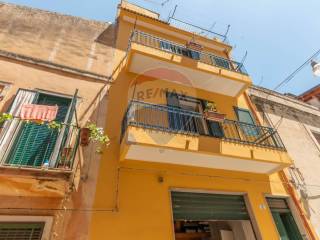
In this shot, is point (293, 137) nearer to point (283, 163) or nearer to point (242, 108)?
point (242, 108)

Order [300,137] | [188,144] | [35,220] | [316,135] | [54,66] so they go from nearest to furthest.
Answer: [35,220] → [188,144] → [54,66] → [300,137] → [316,135]

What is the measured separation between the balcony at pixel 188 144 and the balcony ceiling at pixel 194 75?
2.08 metres

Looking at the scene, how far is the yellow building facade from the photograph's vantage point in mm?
5465

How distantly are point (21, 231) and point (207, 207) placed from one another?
187 inches

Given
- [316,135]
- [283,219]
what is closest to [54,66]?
[283,219]

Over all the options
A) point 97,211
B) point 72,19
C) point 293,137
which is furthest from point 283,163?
point 72,19

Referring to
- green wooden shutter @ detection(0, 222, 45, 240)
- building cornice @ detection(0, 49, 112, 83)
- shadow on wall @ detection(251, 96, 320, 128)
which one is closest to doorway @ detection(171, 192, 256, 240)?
green wooden shutter @ detection(0, 222, 45, 240)

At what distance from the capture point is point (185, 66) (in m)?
8.56

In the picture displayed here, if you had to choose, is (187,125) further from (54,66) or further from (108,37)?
(108,37)

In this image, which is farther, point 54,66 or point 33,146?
point 54,66

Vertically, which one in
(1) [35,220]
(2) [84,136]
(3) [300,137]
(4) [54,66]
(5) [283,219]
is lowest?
(1) [35,220]

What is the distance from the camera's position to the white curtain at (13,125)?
510cm

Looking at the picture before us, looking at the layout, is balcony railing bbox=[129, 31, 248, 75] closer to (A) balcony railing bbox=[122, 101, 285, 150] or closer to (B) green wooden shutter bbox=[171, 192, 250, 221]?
(A) balcony railing bbox=[122, 101, 285, 150]

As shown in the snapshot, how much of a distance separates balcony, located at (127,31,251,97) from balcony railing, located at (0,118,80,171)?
12.6ft
